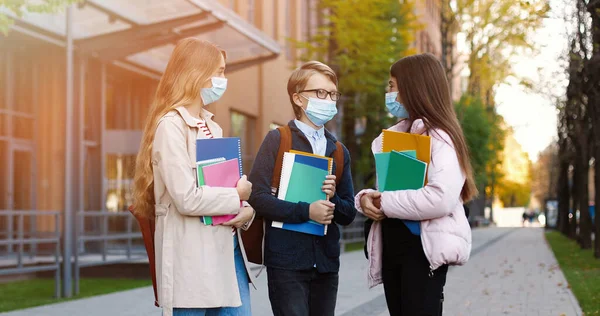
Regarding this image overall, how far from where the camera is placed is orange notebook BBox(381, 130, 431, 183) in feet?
14.0

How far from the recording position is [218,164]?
13.2 ft

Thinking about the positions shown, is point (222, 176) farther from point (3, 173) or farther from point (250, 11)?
point (250, 11)

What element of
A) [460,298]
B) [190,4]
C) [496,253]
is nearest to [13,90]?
[190,4]

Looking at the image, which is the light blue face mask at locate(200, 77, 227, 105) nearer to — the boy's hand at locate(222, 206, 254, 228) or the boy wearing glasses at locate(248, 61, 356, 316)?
the boy wearing glasses at locate(248, 61, 356, 316)

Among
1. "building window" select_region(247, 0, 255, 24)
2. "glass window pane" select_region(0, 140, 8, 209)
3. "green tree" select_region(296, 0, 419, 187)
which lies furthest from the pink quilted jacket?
"building window" select_region(247, 0, 255, 24)

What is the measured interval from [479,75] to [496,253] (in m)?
12.3

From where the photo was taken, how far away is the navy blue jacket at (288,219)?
14.4 ft

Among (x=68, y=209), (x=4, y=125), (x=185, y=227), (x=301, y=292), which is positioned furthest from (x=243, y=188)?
(x=4, y=125)

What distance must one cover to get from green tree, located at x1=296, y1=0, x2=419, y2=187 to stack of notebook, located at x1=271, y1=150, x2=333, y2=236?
2111 cm

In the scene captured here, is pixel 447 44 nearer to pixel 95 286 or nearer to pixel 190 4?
pixel 190 4

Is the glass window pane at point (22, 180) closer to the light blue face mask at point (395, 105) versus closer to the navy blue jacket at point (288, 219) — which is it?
the navy blue jacket at point (288, 219)

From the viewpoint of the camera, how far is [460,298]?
479 inches

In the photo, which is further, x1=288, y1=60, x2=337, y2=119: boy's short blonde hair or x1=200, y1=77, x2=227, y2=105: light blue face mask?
x1=288, y1=60, x2=337, y2=119: boy's short blonde hair

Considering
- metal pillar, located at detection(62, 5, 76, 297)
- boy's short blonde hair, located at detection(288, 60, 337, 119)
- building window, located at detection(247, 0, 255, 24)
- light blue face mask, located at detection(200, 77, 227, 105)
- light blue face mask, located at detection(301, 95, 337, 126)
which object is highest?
building window, located at detection(247, 0, 255, 24)
